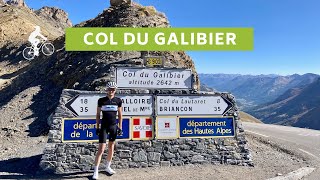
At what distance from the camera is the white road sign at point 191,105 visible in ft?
37.8

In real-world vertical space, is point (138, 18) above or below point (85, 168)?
above

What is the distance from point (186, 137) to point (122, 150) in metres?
2.20

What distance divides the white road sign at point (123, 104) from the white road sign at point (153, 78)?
0.49m

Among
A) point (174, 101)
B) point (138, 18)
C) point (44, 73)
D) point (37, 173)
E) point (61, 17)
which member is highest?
point (61, 17)

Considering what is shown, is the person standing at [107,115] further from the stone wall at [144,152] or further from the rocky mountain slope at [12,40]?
the rocky mountain slope at [12,40]

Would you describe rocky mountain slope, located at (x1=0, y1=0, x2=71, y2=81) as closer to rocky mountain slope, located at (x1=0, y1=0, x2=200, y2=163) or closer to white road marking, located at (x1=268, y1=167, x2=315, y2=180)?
rocky mountain slope, located at (x1=0, y1=0, x2=200, y2=163)

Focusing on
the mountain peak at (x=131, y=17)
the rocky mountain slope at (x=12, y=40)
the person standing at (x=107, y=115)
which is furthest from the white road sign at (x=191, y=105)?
the rocky mountain slope at (x=12, y=40)

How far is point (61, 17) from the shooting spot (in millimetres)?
141875

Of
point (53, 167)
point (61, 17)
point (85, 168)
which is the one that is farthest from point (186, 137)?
point (61, 17)

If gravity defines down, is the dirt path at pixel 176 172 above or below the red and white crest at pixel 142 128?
below

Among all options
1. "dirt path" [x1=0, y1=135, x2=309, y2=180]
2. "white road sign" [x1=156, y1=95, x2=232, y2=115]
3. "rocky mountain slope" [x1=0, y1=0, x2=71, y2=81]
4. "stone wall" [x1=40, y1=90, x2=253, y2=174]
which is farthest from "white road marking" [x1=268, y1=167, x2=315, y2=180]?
"rocky mountain slope" [x1=0, y1=0, x2=71, y2=81]

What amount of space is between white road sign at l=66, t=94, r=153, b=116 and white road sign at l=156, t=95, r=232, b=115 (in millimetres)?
412

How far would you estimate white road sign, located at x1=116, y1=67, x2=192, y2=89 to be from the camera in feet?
37.7

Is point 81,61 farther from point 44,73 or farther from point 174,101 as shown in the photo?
point 174,101
